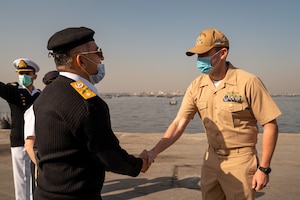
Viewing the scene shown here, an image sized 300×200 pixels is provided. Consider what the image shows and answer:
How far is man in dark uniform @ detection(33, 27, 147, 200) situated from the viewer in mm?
1661

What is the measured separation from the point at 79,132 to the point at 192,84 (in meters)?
1.64

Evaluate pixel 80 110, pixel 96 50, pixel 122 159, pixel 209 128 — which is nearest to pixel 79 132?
pixel 80 110

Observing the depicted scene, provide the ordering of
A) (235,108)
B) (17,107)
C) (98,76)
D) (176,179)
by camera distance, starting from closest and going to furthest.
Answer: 1. (98,76)
2. (235,108)
3. (17,107)
4. (176,179)

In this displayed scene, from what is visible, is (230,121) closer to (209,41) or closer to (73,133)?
(209,41)

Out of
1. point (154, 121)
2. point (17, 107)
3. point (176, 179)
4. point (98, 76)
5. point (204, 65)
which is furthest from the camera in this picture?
point (154, 121)

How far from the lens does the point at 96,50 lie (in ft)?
6.44

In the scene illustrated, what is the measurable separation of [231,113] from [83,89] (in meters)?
1.43

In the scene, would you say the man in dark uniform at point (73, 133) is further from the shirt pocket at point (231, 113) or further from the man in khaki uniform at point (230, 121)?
the shirt pocket at point (231, 113)

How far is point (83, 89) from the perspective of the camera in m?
1.73

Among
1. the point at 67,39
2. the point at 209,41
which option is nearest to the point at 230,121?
the point at 209,41

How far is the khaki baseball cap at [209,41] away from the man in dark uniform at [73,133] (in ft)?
3.90

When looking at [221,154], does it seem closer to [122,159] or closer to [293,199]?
[122,159]

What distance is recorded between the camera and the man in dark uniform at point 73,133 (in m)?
1.66

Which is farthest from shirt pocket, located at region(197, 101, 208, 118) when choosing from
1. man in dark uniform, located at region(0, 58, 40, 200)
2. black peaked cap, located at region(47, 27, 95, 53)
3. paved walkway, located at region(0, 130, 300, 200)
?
paved walkway, located at region(0, 130, 300, 200)
